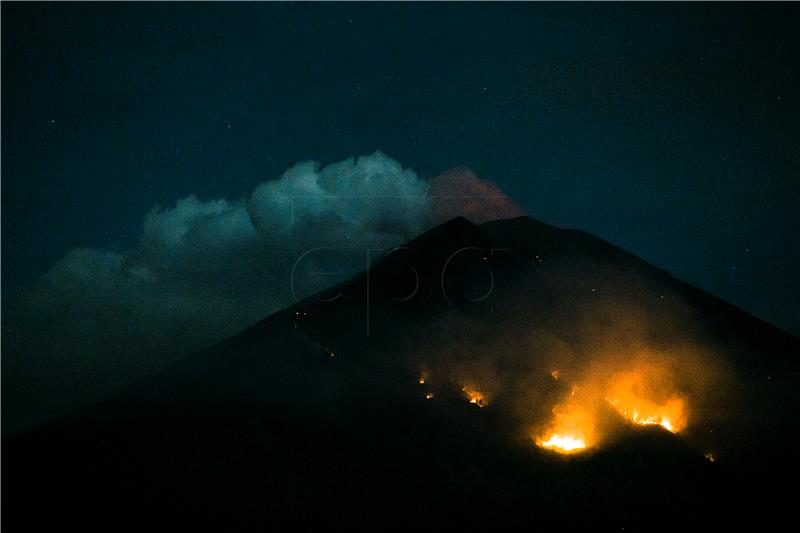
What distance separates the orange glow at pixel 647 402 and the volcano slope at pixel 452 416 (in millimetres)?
200

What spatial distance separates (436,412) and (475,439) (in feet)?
14.9

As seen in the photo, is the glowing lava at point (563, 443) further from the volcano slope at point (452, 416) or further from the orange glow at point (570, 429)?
the volcano slope at point (452, 416)

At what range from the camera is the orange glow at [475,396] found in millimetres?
54875

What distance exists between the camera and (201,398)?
51.4 meters

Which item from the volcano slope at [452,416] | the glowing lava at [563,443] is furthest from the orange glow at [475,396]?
the glowing lava at [563,443]

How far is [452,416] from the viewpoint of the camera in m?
51.8

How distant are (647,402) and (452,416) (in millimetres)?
20237

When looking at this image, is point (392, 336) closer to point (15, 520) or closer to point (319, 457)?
point (319, 457)

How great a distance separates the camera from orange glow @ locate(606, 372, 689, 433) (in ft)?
178

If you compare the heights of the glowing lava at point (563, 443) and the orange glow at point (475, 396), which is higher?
the orange glow at point (475, 396)

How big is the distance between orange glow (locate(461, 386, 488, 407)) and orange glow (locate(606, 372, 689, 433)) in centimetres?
1213

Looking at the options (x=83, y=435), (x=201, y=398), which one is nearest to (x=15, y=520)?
(x=83, y=435)

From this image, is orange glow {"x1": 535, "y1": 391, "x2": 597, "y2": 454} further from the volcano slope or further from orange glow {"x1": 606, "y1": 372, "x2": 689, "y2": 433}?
orange glow {"x1": 606, "y1": 372, "x2": 689, "y2": 433}

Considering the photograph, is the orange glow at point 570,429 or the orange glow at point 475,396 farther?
the orange glow at point 475,396
